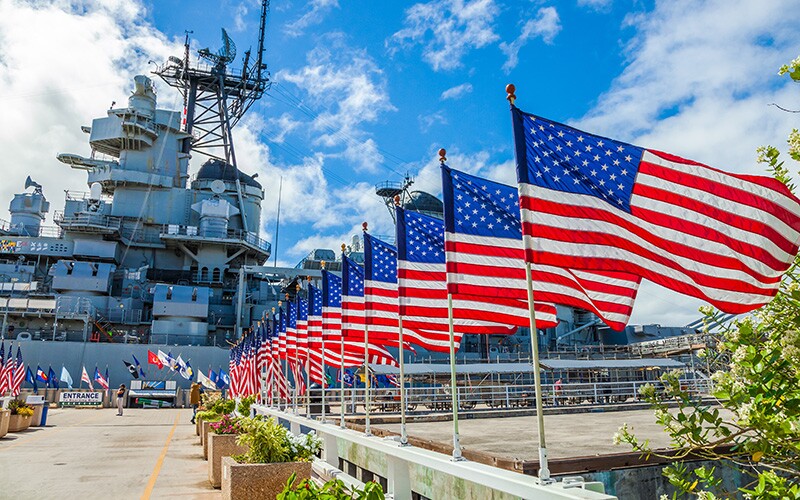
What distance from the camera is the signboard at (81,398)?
39.3 m

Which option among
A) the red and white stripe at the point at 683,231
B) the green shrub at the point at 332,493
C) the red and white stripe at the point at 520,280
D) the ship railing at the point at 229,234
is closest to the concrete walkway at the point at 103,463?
the red and white stripe at the point at 520,280

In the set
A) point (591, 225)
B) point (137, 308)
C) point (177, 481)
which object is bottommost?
point (177, 481)

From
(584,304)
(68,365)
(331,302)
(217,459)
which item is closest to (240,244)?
(68,365)

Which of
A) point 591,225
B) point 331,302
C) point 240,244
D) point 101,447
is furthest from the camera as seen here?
point 240,244

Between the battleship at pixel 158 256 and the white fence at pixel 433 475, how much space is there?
38548mm

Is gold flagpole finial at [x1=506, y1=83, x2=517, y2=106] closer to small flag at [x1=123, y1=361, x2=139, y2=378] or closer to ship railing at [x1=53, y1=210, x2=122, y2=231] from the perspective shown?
small flag at [x1=123, y1=361, x2=139, y2=378]

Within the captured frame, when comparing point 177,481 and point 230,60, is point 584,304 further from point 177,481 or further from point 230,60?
point 230,60

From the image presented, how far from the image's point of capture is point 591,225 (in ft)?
18.8

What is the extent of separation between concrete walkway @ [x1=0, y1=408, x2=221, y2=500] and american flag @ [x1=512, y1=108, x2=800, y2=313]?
8.35 metres

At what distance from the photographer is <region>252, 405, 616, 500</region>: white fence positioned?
4.29 m

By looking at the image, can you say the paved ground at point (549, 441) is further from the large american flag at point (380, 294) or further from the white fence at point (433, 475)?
the large american flag at point (380, 294)

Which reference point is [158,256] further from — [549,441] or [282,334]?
[549,441]

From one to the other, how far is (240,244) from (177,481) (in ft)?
142

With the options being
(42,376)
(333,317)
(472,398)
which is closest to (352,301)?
(333,317)
